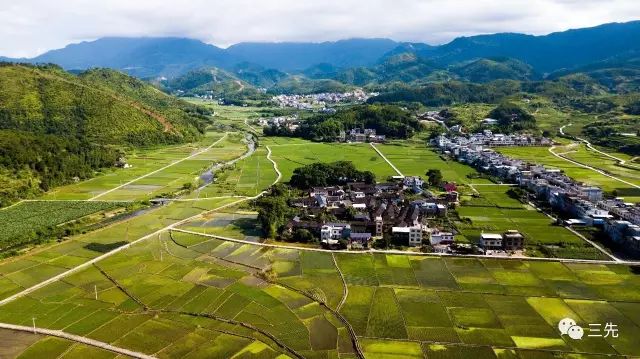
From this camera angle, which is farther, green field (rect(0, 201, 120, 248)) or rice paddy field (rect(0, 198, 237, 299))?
green field (rect(0, 201, 120, 248))

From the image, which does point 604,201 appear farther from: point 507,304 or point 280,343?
point 280,343

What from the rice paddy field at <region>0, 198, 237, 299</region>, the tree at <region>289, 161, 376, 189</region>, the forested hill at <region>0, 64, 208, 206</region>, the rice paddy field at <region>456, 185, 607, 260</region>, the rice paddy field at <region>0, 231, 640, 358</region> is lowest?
the rice paddy field at <region>456, 185, 607, 260</region>

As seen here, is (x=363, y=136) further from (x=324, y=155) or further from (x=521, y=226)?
(x=521, y=226)

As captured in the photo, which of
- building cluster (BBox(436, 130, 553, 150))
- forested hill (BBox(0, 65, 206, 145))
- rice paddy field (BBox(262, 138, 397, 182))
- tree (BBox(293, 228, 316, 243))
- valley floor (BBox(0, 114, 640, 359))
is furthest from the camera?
building cluster (BBox(436, 130, 553, 150))

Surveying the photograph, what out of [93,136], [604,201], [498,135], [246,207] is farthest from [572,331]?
[93,136]

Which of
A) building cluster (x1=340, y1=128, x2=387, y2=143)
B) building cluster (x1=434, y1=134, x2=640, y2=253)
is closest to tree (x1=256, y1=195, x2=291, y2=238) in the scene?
building cluster (x1=434, y1=134, x2=640, y2=253)

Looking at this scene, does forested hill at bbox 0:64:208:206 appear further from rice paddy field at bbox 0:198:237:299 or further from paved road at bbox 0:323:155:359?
paved road at bbox 0:323:155:359

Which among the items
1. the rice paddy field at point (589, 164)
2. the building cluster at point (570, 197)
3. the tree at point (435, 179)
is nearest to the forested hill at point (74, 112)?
the tree at point (435, 179)

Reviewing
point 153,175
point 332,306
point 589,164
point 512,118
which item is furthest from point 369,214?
point 512,118
